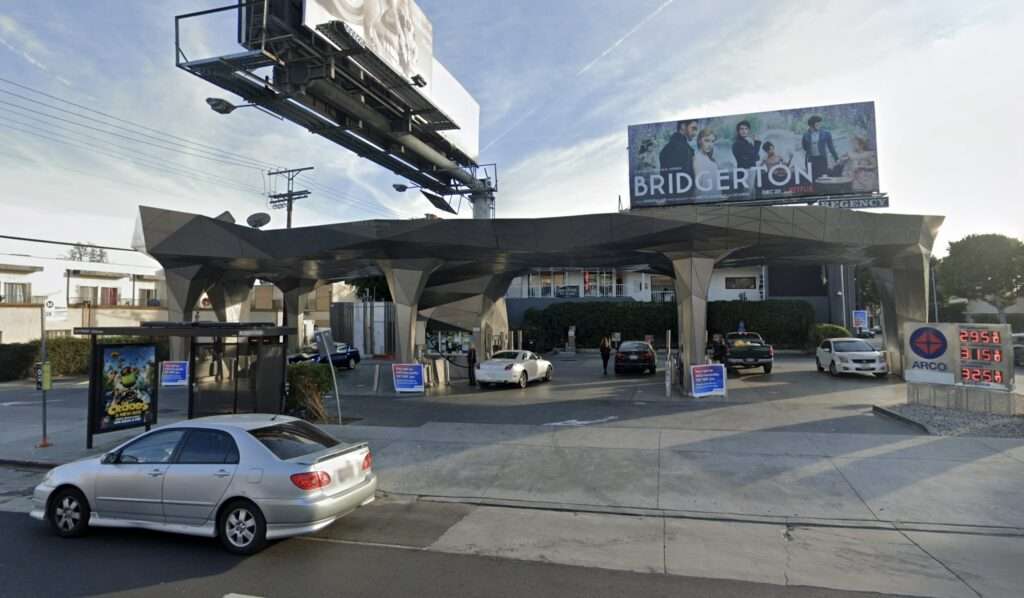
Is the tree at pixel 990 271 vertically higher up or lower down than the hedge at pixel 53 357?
higher up

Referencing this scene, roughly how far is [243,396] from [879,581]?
12.9m

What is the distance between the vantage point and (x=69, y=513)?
22.2 feet

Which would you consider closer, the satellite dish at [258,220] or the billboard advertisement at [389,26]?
the billboard advertisement at [389,26]

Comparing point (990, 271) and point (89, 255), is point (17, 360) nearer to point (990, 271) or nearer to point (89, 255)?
point (89, 255)

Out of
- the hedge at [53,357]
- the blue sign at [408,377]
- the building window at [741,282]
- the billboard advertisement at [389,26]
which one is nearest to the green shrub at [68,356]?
the hedge at [53,357]

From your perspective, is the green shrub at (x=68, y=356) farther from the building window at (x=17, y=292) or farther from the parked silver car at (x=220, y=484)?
the parked silver car at (x=220, y=484)

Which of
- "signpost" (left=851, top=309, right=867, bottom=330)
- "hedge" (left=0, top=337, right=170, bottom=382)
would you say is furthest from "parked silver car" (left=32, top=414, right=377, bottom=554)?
"signpost" (left=851, top=309, right=867, bottom=330)

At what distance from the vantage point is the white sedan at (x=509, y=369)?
2047 centimetres

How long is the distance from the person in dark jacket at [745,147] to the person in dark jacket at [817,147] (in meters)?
2.57

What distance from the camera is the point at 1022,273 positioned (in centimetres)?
5119

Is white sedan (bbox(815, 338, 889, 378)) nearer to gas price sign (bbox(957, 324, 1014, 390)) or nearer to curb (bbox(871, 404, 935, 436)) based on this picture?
curb (bbox(871, 404, 935, 436))

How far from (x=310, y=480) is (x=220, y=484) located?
987 mm

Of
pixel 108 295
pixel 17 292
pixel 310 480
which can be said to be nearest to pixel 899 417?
pixel 310 480

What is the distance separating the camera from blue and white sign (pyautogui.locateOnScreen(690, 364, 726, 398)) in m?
17.0
